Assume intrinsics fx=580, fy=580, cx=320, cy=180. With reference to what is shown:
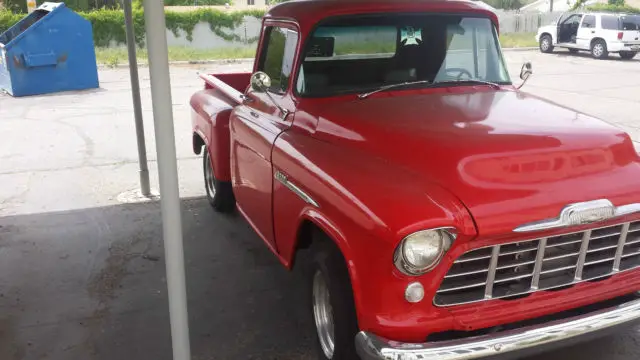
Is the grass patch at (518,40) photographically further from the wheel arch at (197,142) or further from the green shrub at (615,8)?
the wheel arch at (197,142)

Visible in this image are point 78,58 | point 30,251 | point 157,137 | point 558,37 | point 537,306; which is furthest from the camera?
point 558,37

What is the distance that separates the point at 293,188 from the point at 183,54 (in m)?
21.0

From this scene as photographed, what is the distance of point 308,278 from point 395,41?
1735 mm

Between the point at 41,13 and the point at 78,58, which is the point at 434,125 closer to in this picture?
the point at 78,58

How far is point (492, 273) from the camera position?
2535 mm

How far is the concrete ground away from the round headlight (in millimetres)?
1290

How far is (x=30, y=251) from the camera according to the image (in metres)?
4.89

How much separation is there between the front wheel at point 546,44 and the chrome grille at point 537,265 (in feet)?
72.7

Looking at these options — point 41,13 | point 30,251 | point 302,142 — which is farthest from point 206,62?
point 302,142

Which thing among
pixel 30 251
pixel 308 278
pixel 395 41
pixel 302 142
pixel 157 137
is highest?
pixel 395 41

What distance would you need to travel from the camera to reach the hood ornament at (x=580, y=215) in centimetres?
250

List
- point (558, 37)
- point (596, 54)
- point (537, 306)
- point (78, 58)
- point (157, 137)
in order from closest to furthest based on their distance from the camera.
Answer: point (157, 137)
point (537, 306)
point (78, 58)
point (596, 54)
point (558, 37)

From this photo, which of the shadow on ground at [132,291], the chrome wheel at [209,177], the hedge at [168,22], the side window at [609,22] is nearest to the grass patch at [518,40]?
the side window at [609,22]

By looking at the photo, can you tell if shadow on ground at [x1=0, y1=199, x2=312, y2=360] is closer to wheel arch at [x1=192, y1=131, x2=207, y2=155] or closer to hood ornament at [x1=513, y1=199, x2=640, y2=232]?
wheel arch at [x1=192, y1=131, x2=207, y2=155]
